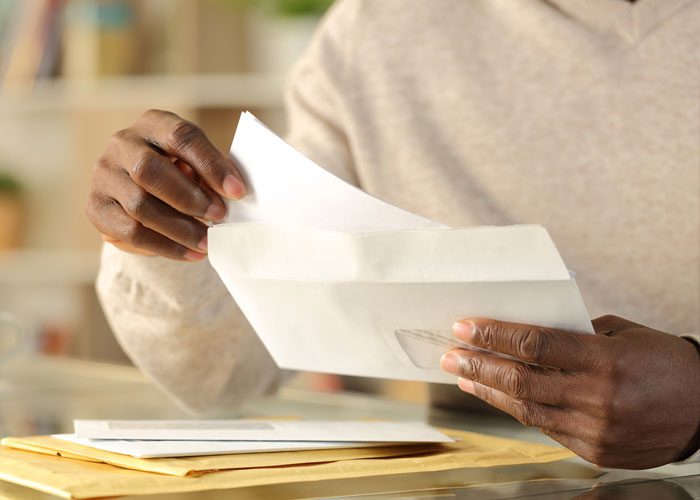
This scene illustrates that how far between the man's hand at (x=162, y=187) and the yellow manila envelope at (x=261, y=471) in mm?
196

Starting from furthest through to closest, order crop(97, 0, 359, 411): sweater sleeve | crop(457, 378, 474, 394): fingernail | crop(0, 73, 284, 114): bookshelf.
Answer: crop(0, 73, 284, 114): bookshelf → crop(97, 0, 359, 411): sweater sleeve → crop(457, 378, 474, 394): fingernail

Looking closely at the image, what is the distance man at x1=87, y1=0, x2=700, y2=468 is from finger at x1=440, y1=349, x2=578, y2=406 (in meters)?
0.08

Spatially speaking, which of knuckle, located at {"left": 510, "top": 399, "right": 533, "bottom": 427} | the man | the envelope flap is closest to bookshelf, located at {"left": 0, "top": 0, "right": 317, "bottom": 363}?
the man

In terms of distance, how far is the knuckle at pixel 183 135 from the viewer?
742 mm

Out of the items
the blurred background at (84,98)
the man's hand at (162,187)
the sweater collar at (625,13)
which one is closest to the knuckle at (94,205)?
the man's hand at (162,187)

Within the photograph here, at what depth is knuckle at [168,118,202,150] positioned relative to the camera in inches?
29.2

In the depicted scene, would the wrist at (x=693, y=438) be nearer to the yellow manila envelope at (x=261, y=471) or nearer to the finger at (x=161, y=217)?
the yellow manila envelope at (x=261, y=471)

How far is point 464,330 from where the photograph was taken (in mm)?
628

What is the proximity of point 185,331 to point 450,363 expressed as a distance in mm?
445

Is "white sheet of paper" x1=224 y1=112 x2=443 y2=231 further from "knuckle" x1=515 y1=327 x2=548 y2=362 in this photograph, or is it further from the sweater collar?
the sweater collar

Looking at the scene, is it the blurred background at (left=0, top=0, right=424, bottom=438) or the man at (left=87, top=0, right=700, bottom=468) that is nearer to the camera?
the man at (left=87, top=0, right=700, bottom=468)

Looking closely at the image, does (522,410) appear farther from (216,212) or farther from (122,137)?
(122,137)

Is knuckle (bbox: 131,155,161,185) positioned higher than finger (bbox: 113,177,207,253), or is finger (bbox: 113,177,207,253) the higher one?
knuckle (bbox: 131,155,161,185)

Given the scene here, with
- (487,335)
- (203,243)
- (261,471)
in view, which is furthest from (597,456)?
(203,243)
